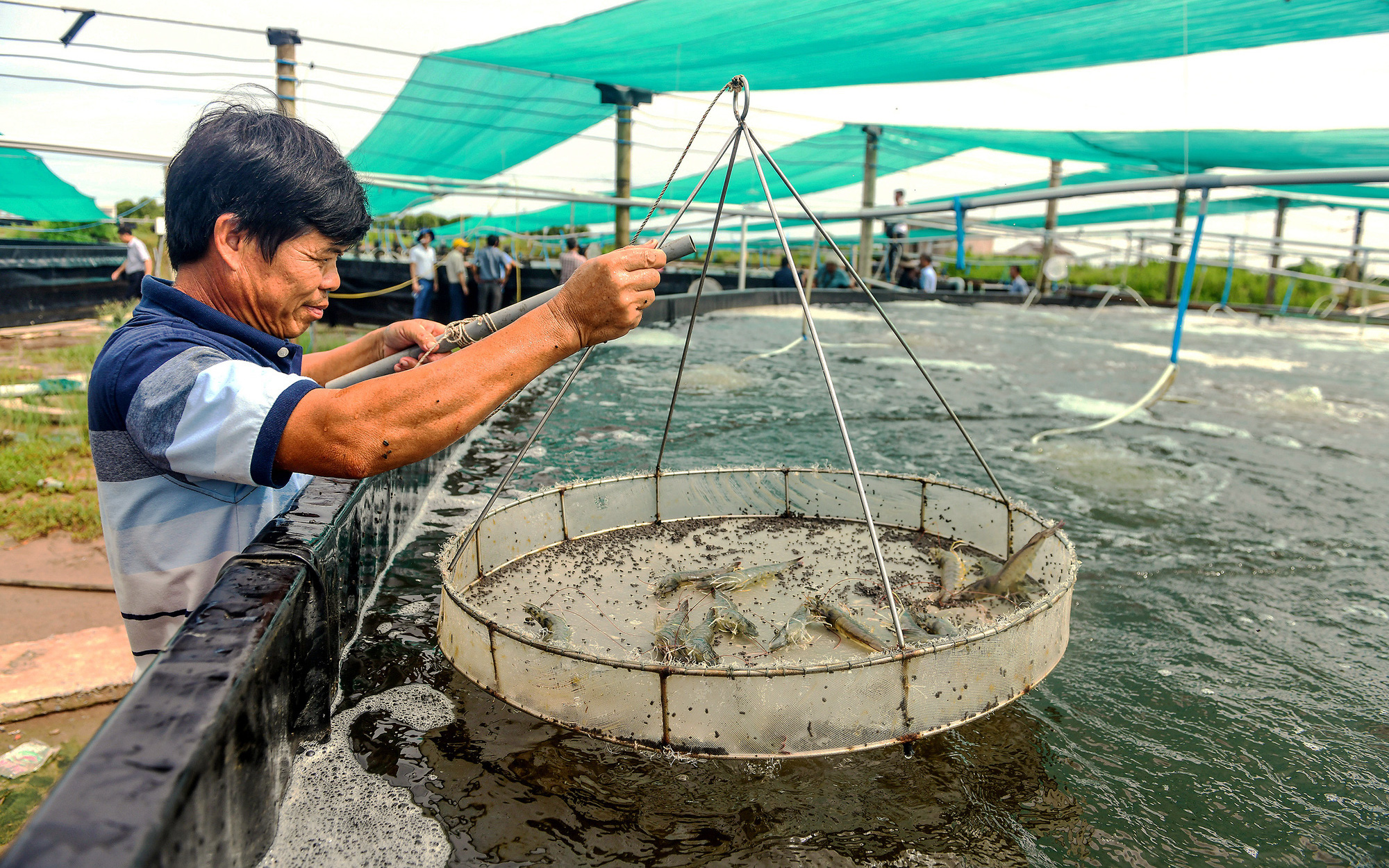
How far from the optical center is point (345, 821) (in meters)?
1.58

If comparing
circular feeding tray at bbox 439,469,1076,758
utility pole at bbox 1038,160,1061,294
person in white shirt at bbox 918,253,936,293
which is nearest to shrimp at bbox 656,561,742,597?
circular feeding tray at bbox 439,469,1076,758

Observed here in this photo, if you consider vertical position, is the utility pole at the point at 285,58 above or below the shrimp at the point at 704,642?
above

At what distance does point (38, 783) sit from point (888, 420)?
15.8 feet

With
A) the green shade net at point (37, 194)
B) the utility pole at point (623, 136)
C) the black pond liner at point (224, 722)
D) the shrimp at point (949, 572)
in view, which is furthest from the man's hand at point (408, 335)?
the green shade net at point (37, 194)

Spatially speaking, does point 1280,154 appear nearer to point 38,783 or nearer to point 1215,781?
point 1215,781

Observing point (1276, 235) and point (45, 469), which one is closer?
point (45, 469)

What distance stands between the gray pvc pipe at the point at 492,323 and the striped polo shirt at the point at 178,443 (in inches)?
8.4

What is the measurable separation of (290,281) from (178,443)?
0.38 m

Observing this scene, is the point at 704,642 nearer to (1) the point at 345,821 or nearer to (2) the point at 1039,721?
(1) the point at 345,821

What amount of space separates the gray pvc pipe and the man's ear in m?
0.30

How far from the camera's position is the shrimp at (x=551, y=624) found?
204 cm

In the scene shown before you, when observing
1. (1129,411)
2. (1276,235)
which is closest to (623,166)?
(1129,411)

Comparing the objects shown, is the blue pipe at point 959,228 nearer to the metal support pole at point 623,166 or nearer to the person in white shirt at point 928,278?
the metal support pole at point 623,166

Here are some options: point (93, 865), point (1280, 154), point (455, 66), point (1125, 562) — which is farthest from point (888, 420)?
point (1280, 154)
